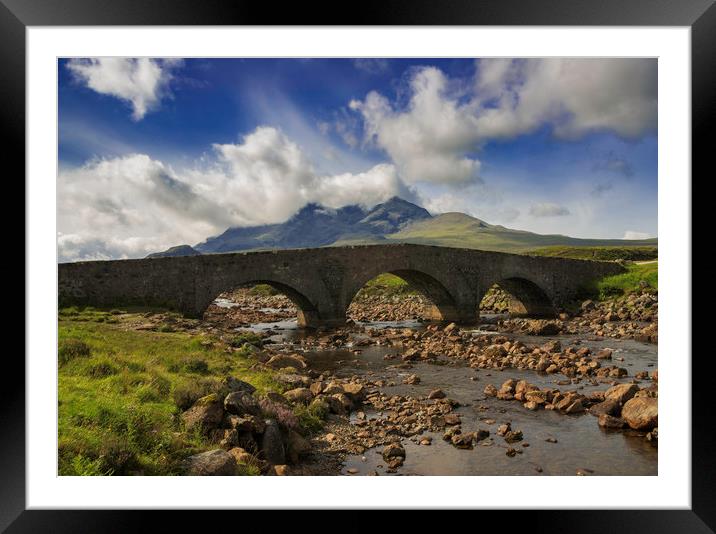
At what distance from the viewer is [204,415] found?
5449 mm

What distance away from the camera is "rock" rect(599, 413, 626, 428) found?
7613 mm

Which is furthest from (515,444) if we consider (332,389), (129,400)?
(129,400)

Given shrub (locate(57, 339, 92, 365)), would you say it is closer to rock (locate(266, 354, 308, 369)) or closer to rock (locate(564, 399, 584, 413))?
rock (locate(266, 354, 308, 369))

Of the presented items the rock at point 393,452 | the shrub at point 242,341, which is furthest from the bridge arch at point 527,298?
the rock at point 393,452

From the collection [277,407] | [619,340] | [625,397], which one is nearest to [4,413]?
[277,407]

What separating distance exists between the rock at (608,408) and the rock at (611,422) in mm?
344

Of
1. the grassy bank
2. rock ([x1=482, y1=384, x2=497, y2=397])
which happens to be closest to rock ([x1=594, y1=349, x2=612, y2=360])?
rock ([x1=482, y1=384, x2=497, y2=397])

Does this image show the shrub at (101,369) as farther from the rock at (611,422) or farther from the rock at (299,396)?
the rock at (611,422)

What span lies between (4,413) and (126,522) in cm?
154

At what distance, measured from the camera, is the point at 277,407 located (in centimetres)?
679

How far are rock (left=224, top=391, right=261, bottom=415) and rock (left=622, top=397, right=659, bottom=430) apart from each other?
6455 mm

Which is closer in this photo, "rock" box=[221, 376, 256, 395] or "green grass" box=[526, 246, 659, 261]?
"rock" box=[221, 376, 256, 395]

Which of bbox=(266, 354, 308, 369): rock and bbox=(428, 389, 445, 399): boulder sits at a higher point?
bbox=(266, 354, 308, 369): rock
